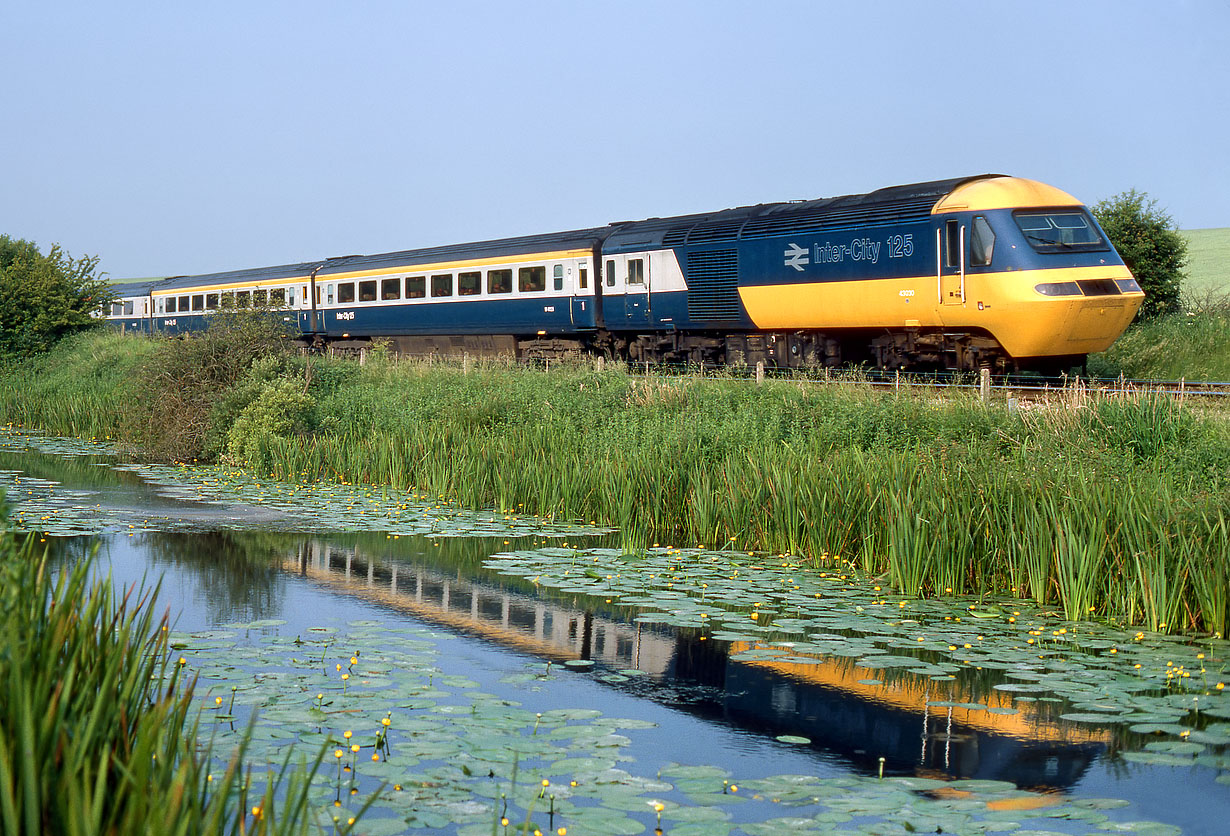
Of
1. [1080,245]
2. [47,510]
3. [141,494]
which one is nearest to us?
[47,510]

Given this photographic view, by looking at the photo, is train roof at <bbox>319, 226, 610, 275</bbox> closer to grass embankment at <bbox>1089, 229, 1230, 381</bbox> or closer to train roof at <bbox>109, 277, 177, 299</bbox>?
grass embankment at <bbox>1089, 229, 1230, 381</bbox>

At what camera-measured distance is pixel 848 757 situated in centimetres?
639

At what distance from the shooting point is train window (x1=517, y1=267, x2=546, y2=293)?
99.5ft

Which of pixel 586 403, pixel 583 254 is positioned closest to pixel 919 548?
pixel 586 403

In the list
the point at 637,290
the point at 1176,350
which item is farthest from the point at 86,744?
the point at 1176,350

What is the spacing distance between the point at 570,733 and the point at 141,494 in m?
11.7

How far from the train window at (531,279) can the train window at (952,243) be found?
12.3m

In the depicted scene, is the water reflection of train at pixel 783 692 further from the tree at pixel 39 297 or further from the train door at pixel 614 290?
the tree at pixel 39 297

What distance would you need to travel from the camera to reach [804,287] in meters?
22.7

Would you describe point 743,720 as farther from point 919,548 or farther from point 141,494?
point 141,494

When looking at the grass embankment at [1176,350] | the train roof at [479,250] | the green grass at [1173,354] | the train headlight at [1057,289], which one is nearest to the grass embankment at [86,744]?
the train headlight at [1057,289]

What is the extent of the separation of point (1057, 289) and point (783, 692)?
513 inches

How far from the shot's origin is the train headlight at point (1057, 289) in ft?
61.8

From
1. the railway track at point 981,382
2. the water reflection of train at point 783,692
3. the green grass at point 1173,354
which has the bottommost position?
the water reflection of train at point 783,692
